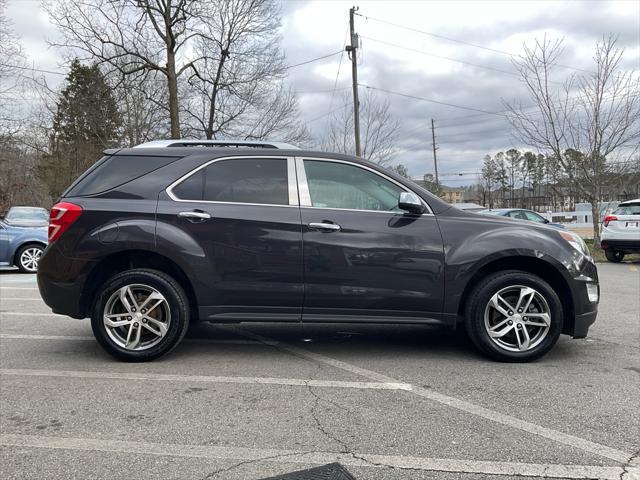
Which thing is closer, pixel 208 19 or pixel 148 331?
pixel 148 331

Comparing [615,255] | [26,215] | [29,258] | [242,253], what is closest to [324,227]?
[242,253]

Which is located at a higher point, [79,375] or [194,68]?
[194,68]

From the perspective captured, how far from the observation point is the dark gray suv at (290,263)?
4.20 meters

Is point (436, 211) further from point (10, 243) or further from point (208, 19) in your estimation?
point (208, 19)

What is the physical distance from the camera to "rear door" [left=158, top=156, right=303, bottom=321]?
13.8 ft

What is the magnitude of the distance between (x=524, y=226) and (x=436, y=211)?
0.80 meters

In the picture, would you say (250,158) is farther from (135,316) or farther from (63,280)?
(63,280)

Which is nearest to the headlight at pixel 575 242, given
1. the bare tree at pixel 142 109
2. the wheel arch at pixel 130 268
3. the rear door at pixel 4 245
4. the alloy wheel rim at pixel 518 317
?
the alloy wheel rim at pixel 518 317

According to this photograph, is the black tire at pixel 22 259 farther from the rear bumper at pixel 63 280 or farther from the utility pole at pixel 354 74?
the utility pole at pixel 354 74

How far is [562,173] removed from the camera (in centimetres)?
1730

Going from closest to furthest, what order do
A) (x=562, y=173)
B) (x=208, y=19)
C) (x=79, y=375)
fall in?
(x=79, y=375) → (x=562, y=173) → (x=208, y=19)

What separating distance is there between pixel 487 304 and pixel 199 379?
2.50 meters

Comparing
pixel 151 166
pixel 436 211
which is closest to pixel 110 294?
pixel 151 166

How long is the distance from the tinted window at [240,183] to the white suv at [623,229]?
11.7m
